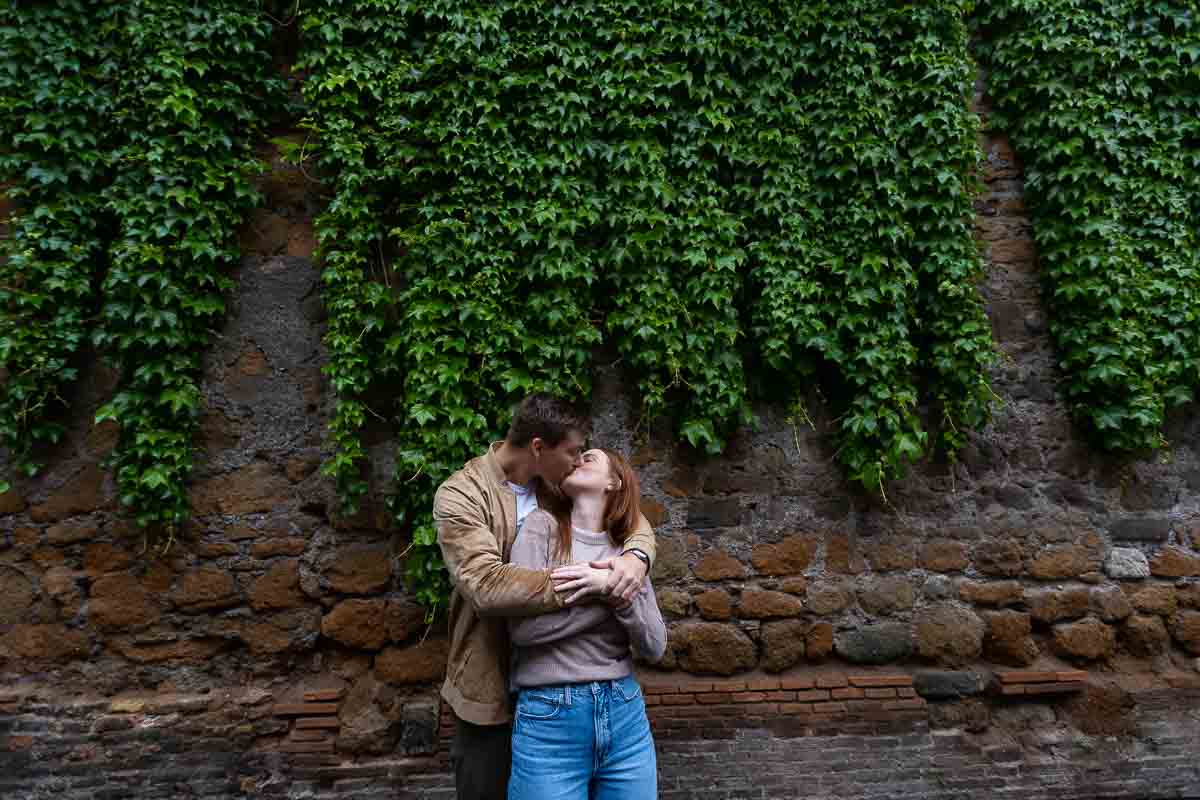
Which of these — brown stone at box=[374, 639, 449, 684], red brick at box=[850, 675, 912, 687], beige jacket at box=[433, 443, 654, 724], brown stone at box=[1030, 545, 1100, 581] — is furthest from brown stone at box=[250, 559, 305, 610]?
brown stone at box=[1030, 545, 1100, 581]

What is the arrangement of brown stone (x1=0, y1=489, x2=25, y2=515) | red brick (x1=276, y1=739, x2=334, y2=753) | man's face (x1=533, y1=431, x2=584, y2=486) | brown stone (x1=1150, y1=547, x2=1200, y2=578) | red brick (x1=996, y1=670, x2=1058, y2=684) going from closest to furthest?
man's face (x1=533, y1=431, x2=584, y2=486)
red brick (x1=276, y1=739, x2=334, y2=753)
brown stone (x1=0, y1=489, x2=25, y2=515)
red brick (x1=996, y1=670, x2=1058, y2=684)
brown stone (x1=1150, y1=547, x2=1200, y2=578)

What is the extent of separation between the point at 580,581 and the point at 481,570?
298 mm

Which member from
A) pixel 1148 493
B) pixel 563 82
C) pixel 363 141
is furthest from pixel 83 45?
pixel 1148 493

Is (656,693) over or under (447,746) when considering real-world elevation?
over

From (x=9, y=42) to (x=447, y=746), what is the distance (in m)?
4.21

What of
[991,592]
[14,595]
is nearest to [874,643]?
[991,592]

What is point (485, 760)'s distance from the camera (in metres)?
2.15

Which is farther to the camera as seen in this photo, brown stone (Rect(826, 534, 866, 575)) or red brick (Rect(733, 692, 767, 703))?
brown stone (Rect(826, 534, 866, 575))

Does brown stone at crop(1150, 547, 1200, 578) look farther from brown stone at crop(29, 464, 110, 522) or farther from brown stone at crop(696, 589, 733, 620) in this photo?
brown stone at crop(29, 464, 110, 522)

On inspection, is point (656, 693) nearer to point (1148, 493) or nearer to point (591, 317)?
point (591, 317)

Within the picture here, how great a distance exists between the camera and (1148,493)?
3951 millimetres

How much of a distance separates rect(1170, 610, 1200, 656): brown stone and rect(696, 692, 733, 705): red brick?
2.64 m

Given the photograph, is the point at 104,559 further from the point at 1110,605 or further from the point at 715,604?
the point at 1110,605

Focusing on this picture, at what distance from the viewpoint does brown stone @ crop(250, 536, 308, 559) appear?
352 centimetres
